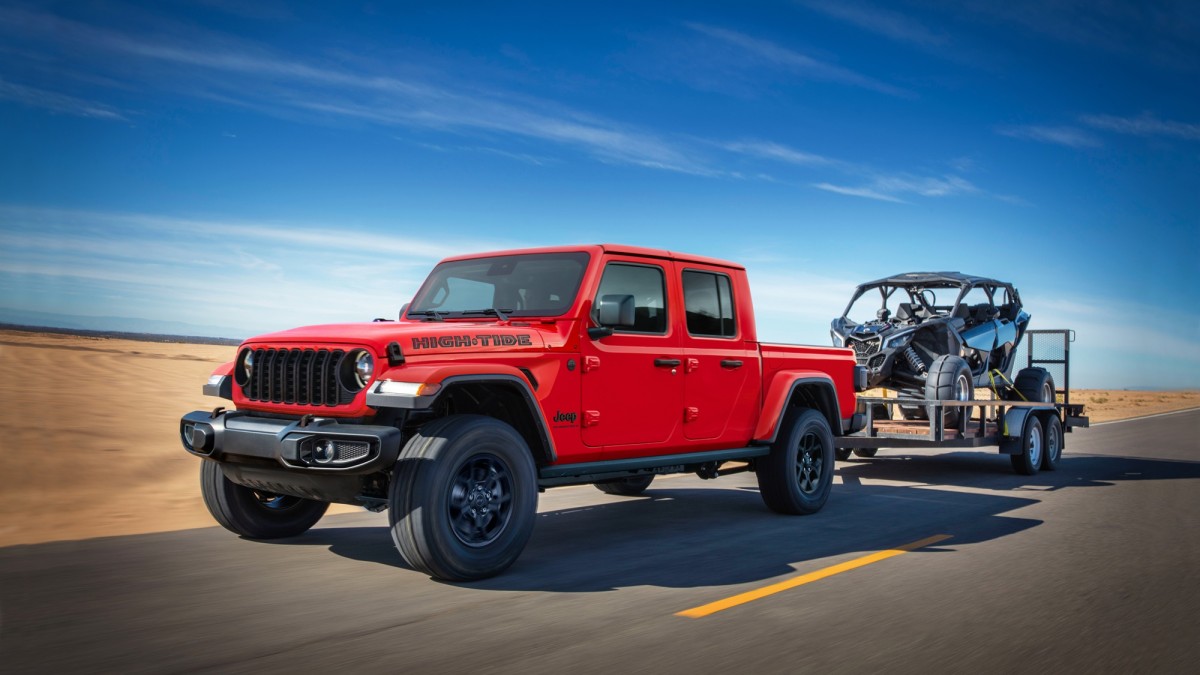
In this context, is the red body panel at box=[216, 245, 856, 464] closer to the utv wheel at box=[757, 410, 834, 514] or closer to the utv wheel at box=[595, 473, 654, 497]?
the utv wheel at box=[757, 410, 834, 514]

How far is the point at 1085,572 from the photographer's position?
6371mm

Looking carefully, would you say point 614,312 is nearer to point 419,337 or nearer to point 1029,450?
point 419,337

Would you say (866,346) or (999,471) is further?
(999,471)

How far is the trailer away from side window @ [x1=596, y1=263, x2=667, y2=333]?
386 cm

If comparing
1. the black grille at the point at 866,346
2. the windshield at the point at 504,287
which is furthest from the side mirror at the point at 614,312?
the black grille at the point at 866,346

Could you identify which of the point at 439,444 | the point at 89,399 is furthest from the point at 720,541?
the point at 89,399

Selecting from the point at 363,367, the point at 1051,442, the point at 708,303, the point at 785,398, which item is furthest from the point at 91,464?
the point at 1051,442

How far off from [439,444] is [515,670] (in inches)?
68.6

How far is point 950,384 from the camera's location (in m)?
11.8

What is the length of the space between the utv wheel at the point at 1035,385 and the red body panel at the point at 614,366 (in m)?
6.57

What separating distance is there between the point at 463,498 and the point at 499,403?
37.9 inches

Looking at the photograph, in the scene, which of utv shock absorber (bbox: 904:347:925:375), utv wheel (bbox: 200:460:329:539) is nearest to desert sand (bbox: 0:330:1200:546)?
utv wheel (bbox: 200:460:329:539)

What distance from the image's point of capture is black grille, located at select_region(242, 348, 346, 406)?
19.3ft

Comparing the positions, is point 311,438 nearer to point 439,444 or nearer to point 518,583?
point 439,444
